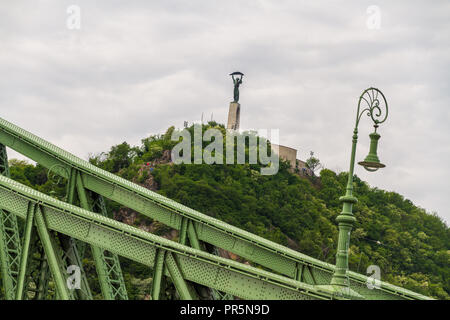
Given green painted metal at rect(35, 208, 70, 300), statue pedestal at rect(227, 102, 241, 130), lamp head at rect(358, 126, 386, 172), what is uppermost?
statue pedestal at rect(227, 102, 241, 130)

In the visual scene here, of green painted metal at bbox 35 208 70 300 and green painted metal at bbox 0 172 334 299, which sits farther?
green painted metal at bbox 35 208 70 300

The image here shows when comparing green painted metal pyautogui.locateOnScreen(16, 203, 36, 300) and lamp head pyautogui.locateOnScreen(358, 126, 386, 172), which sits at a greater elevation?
lamp head pyautogui.locateOnScreen(358, 126, 386, 172)

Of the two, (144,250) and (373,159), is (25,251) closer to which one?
(144,250)

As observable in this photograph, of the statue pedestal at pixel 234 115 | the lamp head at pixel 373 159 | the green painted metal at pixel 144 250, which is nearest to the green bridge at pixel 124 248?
the green painted metal at pixel 144 250

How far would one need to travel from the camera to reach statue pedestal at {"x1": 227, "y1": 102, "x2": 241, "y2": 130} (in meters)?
108

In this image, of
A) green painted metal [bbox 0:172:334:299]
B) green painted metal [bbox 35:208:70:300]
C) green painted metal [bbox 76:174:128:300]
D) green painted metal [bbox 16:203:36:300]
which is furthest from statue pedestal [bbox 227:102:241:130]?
green painted metal [bbox 35:208:70:300]

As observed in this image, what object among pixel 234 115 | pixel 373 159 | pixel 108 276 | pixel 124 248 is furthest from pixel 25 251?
pixel 234 115

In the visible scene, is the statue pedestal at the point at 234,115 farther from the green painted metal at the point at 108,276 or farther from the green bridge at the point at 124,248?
the green painted metal at the point at 108,276

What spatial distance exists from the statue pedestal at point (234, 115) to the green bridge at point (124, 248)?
78921 mm

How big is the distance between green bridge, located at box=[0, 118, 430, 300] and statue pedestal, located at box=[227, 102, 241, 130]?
78.9m

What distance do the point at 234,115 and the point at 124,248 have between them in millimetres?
88371

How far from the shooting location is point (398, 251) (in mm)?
114188

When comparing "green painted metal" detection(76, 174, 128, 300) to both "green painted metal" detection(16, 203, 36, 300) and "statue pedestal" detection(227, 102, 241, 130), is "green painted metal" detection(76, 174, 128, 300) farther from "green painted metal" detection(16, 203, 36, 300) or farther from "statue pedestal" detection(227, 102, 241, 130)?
"statue pedestal" detection(227, 102, 241, 130)

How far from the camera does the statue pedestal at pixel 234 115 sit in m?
108
